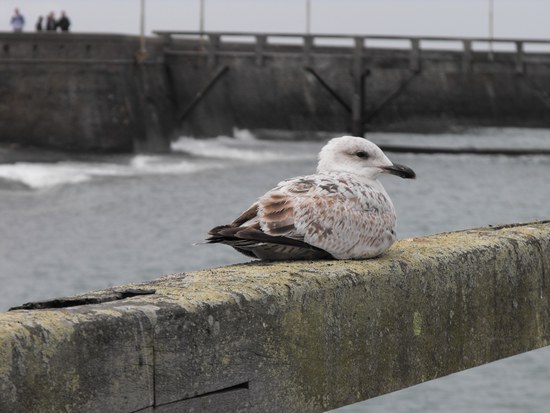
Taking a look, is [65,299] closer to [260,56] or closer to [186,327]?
[186,327]

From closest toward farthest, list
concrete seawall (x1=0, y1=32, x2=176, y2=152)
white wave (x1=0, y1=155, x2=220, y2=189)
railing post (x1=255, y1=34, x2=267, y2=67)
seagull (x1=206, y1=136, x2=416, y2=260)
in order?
seagull (x1=206, y1=136, x2=416, y2=260)
white wave (x1=0, y1=155, x2=220, y2=189)
concrete seawall (x1=0, y1=32, x2=176, y2=152)
railing post (x1=255, y1=34, x2=267, y2=67)

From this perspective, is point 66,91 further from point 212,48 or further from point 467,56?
point 467,56

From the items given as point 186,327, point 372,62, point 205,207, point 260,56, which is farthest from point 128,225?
point 186,327

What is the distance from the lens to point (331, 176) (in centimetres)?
312

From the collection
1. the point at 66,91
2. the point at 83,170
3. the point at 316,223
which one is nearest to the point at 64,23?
the point at 66,91

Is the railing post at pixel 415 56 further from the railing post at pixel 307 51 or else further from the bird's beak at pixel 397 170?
the bird's beak at pixel 397 170

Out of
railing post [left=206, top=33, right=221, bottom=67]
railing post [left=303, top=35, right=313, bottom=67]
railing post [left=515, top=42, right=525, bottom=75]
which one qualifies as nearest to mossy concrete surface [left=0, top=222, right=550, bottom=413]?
railing post [left=303, top=35, right=313, bottom=67]

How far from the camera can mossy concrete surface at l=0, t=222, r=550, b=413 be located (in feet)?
6.49

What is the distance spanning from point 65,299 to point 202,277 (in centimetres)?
54

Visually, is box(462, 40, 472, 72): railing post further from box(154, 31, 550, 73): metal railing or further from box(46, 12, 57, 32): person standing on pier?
box(46, 12, 57, 32): person standing on pier

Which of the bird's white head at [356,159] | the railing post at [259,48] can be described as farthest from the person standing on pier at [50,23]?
the bird's white head at [356,159]

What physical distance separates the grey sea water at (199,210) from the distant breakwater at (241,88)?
0.90 meters

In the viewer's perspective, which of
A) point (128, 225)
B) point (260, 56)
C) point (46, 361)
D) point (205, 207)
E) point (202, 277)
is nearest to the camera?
point (46, 361)

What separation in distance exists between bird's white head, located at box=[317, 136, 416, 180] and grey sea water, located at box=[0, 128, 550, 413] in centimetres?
511
